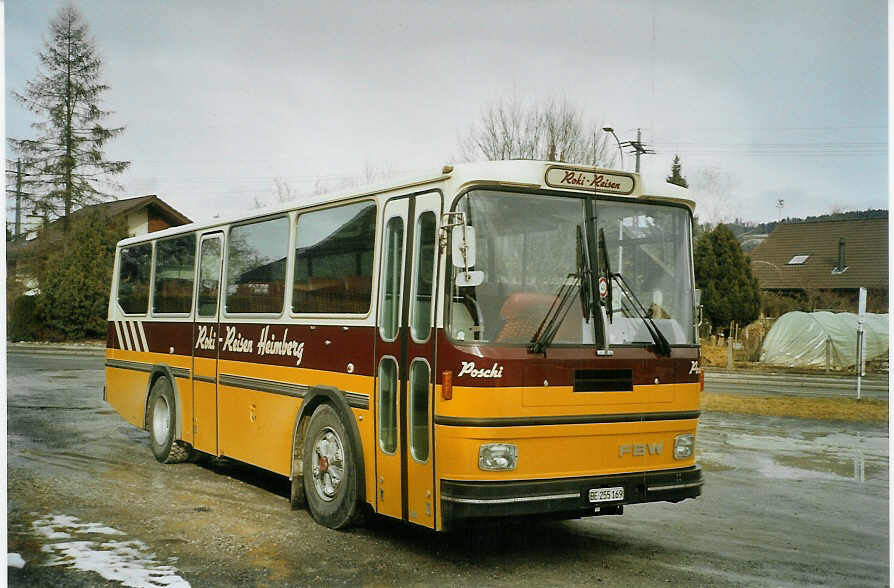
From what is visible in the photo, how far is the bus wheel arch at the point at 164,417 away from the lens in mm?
11617

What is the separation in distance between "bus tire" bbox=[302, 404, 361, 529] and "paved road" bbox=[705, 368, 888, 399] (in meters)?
17.2

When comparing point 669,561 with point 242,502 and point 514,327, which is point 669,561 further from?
point 242,502

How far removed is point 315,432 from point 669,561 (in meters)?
3.13

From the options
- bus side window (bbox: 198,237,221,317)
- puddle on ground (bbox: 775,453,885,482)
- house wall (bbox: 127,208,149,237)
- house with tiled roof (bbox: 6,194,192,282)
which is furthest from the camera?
house wall (bbox: 127,208,149,237)

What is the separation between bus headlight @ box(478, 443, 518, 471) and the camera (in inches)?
260

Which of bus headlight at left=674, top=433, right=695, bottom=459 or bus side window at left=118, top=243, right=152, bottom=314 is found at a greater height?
bus side window at left=118, top=243, right=152, bottom=314

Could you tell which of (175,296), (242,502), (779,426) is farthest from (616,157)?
(242,502)

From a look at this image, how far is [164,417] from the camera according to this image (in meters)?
11.9

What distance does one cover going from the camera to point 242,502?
939 cm

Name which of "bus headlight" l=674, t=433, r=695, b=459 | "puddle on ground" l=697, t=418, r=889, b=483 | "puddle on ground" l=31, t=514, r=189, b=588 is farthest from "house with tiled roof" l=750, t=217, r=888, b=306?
"puddle on ground" l=31, t=514, r=189, b=588

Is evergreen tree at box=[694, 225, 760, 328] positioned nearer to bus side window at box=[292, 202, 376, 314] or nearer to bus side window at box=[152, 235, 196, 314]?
bus side window at box=[152, 235, 196, 314]

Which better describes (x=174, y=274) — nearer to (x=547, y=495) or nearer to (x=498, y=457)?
(x=498, y=457)

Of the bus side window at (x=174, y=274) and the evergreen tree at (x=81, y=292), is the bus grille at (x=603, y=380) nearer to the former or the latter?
the bus side window at (x=174, y=274)

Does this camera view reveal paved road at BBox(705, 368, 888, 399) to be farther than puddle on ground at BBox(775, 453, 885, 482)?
Yes
